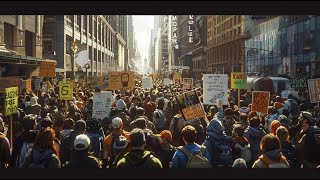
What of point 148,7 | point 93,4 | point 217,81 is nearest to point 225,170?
point 148,7

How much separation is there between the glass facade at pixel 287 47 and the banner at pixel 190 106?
117 ft

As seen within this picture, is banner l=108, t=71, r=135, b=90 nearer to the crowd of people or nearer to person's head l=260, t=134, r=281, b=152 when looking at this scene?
the crowd of people

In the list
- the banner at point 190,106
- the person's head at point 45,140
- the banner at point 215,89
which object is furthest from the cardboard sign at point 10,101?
the banner at point 215,89

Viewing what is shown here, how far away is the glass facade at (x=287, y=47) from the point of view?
4606cm

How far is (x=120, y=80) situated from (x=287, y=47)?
41.5 m

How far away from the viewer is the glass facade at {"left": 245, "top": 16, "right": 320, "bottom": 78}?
4606 centimetres


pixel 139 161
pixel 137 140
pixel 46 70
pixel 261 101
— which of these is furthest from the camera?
pixel 46 70

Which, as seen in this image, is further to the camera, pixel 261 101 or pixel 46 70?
pixel 46 70

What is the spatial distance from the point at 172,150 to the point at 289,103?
281 inches

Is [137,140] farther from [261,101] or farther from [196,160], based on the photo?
[261,101]

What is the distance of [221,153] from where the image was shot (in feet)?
21.9

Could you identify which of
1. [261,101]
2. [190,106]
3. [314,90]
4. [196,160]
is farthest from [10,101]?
[314,90]

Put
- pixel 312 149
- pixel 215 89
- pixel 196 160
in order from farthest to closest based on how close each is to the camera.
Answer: pixel 215 89
pixel 312 149
pixel 196 160

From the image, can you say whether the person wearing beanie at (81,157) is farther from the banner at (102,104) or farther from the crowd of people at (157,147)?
the banner at (102,104)
